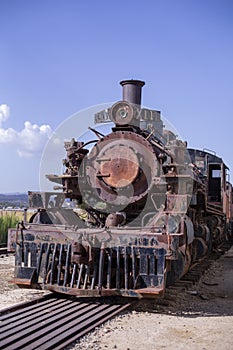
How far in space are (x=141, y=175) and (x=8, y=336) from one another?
3.72 m

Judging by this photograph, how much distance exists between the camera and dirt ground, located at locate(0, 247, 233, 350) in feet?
15.3

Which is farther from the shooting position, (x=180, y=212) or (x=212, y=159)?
(x=212, y=159)

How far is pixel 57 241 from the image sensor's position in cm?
657

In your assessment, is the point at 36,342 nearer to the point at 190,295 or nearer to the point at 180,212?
the point at 180,212

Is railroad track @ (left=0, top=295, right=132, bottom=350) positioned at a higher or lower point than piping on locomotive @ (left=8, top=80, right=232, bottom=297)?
lower

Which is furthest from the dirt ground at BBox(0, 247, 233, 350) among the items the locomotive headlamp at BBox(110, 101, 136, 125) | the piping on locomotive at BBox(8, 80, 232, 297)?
the locomotive headlamp at BBox(110, 101, 136, 125)

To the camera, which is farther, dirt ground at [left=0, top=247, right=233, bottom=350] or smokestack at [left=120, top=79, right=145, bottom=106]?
smokestack at [left=120, top=79, right=145, bottom=106]

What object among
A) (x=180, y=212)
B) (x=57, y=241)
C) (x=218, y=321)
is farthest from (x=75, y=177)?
(x=218, y=321)

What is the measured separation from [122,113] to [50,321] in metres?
4.07

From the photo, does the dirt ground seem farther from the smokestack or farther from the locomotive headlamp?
the smokestack

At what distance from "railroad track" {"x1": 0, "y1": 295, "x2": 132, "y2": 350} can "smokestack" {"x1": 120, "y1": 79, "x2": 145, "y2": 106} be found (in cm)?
393

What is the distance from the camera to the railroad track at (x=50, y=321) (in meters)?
4.48

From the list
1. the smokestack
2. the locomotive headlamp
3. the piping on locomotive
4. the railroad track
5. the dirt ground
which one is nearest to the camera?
the railroad track

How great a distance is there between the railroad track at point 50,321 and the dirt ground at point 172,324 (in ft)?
0.52
